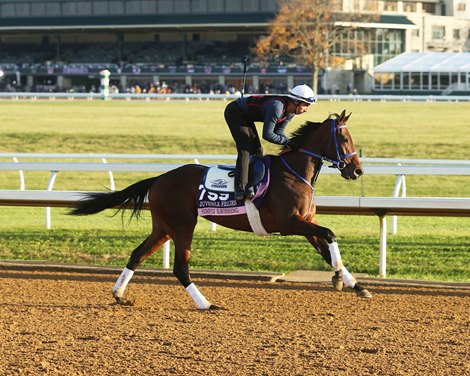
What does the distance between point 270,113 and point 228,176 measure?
1.86 ft

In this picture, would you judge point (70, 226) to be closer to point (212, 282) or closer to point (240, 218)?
point (212, 282)

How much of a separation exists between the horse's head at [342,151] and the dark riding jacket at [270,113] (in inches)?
13.0

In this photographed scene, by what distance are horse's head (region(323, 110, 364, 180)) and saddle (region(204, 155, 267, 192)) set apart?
1.65ft

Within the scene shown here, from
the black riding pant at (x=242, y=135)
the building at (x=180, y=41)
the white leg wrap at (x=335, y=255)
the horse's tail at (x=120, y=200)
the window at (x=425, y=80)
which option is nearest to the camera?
the white leg wrap at (x=335, y=255)

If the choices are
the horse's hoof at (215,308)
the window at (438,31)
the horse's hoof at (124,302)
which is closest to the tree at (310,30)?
the window at (438,31)


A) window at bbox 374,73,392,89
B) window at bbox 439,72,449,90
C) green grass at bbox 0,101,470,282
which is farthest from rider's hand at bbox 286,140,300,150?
window at bbox 374,73,392,89

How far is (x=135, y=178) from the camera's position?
2306cm

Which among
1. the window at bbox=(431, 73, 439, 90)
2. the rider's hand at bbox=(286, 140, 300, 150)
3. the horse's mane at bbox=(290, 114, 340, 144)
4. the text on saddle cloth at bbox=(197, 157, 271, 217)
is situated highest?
the window at bbox=(431, 73, 439, 90)

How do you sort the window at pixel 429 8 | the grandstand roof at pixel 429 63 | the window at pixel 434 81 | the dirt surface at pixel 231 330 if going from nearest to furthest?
1. the dirt surface at pixel 231 330
2. the grandstand roof at pixel 429 63
3. the window at pixel 434 81
4. the window at pixel 429 8

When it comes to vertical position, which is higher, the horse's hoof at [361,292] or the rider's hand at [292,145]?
the rider's hand at [292,145]

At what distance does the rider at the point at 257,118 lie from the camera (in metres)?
7.87

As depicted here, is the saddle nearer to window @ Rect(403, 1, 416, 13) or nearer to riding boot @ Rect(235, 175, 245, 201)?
riding boot @ Rect(235, 175, 245, 201)

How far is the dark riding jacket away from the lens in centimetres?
785

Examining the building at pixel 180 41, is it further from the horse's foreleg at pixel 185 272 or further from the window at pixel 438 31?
the horse's foreleg at pixel 185 272
